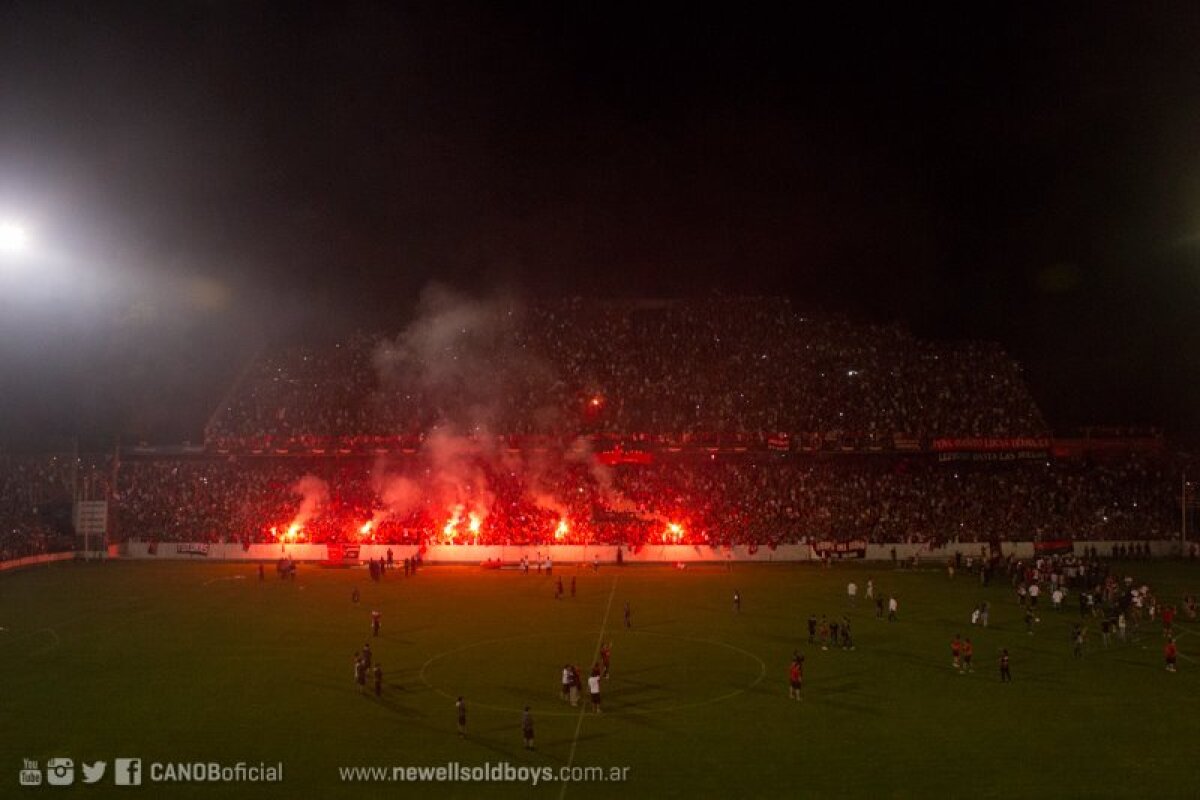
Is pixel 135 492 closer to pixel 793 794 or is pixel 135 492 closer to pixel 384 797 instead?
pixel 384 797

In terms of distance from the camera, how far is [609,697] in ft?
82.3

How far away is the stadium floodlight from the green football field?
14508mm

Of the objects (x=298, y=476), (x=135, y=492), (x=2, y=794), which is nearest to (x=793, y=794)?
(x=2, y=794)

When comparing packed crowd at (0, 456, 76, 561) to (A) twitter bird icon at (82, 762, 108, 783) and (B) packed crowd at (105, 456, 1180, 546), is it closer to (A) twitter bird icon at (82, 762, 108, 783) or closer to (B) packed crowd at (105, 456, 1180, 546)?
(B) packed crowd at (105, 456, 1180, 546)

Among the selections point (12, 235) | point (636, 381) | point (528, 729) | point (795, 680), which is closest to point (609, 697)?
point (528, 729)

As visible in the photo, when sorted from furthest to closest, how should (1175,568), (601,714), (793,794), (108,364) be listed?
1. (108,364)
2. (1175,568)
3. (601,714)
4. (793,794)

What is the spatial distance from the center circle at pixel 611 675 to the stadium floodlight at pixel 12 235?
959 inches

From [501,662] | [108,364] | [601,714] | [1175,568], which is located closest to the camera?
[601,714]

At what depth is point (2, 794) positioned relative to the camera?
723 inches

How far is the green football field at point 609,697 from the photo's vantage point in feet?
63.0

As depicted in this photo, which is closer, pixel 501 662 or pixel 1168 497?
pixel 501 662

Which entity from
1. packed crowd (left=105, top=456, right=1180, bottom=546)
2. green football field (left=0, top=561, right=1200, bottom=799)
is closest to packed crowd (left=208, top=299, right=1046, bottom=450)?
packed crowd (left=105, top=456, right=1180, bottom=546)

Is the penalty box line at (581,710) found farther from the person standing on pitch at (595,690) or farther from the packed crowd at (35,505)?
the packed crowd at (35,505)

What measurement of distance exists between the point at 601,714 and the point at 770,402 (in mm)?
42071
